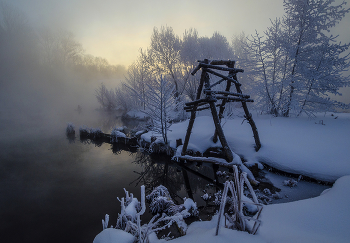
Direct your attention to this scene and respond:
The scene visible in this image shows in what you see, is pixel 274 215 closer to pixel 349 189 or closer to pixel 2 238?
pixel 349 189

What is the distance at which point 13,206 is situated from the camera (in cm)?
450

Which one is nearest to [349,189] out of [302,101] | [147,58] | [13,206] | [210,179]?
[210,179]

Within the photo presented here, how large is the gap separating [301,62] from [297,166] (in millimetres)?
6377

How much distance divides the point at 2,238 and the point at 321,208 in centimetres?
655

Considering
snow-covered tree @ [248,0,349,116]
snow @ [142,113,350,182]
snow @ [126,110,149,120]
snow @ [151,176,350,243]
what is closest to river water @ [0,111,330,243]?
snow @ [142,113,350,182]

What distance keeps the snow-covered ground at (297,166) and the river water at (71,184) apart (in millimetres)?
1310

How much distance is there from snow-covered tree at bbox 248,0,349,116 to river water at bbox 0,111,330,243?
20.3 ft

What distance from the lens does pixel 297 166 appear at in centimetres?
480

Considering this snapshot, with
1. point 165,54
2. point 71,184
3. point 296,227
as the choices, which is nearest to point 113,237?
point 296,227

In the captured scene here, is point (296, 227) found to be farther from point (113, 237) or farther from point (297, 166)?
point (297, 166)

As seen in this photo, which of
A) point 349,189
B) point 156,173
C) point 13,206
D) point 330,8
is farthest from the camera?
point 330,8

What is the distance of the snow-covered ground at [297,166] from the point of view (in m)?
1.53

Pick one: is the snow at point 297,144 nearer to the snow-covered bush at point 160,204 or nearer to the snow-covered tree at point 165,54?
the snow-covered bush at point 160,204

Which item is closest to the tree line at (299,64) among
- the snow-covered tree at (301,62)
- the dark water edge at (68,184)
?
the snow-covered tree at (301,62)
